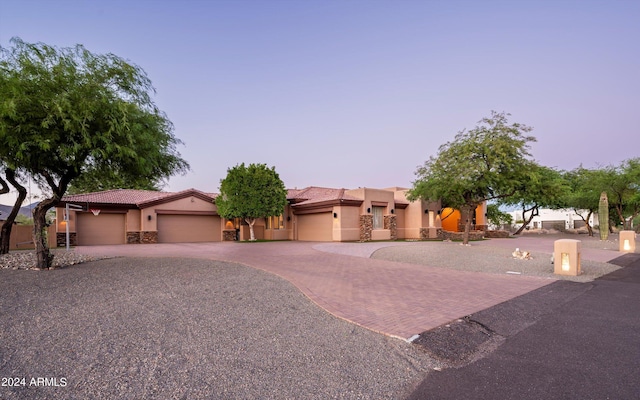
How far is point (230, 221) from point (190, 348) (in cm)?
2547

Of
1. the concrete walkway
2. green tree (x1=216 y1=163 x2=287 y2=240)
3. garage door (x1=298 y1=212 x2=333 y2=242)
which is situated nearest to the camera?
the concrete walkway

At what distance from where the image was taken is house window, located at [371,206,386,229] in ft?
90.0

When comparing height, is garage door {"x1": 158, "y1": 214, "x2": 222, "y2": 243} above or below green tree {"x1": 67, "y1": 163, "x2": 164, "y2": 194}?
below

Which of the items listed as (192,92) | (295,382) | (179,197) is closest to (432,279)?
(295,382)

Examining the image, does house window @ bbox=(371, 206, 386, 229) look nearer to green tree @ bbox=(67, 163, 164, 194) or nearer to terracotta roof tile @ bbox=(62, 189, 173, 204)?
terracotta roof tile @ bbox=(62, 189, 173, 204)

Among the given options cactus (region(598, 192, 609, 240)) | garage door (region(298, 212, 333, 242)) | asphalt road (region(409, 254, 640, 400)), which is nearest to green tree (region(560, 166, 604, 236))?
cactus (region(598, 192, 609, 240))

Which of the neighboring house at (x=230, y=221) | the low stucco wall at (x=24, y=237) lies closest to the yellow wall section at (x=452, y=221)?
the neighboring house at (x=230, y=221)

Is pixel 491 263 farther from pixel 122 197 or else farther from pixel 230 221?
pixel 122 197

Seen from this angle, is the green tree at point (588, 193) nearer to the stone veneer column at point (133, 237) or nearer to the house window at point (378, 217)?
the house window at point (378, 217)

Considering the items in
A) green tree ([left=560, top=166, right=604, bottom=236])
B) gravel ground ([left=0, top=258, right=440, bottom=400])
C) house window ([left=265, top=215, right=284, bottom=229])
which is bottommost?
gravel ground ([left=0, top=258, right=440, bottom=400])

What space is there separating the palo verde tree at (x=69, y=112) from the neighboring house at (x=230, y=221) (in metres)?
14.7

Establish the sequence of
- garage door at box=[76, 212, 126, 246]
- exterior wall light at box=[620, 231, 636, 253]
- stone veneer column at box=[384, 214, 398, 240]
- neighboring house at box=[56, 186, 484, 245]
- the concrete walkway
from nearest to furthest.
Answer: the concrete walkway → exterior wall light at box=[620, 231, 636, 253] → garage door at box=[76, 212, 126, 246] → neighboring house at box=[56, 186, 484, 245] → stone veneer column at box=[384, 214, 398, 240]

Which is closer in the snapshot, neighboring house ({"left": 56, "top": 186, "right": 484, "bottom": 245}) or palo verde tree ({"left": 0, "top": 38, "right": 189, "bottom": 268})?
palo verde tree ({"left": 0, "top": 38, "right": 189, "bottom": 268})

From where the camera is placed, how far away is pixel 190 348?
4.29m
